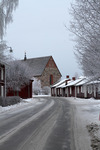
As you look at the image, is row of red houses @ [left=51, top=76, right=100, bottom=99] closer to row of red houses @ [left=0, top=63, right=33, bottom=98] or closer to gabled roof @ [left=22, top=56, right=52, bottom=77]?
gabled roof @ [left=22, top=56, right=52, bottom=77]

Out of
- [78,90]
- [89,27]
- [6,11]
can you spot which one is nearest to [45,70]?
[78,90]

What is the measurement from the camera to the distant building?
7362 centimetres

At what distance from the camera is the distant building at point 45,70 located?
73625 mm

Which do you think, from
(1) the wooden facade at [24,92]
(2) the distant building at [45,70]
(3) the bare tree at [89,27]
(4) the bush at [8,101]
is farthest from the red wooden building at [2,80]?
(2) the distant building at [45,70]

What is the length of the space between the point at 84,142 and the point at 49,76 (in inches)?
2731

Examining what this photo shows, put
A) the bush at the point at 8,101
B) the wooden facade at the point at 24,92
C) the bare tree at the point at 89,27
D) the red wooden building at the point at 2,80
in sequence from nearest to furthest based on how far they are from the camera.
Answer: the bare tree at the point at 89,27 → the bush at the point at 8,101 → the red wooden building at the point at 2,80 → the wooden facade at the point at 24,92

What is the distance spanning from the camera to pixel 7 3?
16969mm

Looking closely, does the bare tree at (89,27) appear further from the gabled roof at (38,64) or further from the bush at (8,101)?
the gabled roof at (38,64)

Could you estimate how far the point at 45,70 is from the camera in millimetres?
75250

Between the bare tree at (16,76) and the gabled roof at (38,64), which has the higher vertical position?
the gabled roof at (38,64)

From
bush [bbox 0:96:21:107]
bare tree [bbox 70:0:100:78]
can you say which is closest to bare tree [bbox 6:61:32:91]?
bush [bbox 0:96:21:107]

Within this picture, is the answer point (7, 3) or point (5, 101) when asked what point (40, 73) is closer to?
point (5, 101)

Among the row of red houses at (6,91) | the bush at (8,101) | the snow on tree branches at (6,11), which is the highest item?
the snow on tree branches at (6,11)

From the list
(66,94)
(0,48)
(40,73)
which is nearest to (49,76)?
(40,73)
